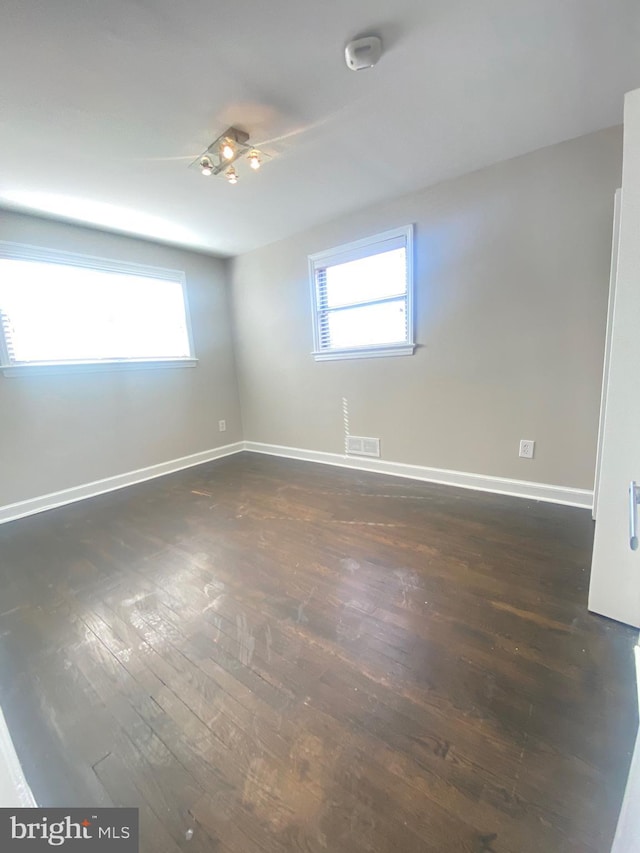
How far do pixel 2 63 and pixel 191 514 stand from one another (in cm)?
252

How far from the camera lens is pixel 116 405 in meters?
3.30

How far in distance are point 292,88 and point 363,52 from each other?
0.37m

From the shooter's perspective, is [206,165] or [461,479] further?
[461,479]

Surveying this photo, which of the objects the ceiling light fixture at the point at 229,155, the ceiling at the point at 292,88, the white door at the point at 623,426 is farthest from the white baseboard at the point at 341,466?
the ceiling light fixture at the point at 229,155

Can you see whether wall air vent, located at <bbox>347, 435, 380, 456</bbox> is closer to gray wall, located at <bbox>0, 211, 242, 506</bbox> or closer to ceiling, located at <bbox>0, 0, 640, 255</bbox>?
gray wall, located at <bbox>0, 211, 242, 506</bbox>

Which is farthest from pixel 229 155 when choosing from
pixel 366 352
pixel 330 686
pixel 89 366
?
pixel 330 686

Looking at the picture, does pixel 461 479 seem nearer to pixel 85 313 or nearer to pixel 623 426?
pixel 623 426

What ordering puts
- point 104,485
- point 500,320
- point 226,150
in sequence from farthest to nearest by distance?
point 104,485
point 500,320
point 226,150

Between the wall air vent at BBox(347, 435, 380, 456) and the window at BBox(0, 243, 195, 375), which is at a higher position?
the window at BBox(0, 243, 195, 375)

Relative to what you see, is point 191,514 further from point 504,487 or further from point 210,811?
point 504,487

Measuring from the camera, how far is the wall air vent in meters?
3.29

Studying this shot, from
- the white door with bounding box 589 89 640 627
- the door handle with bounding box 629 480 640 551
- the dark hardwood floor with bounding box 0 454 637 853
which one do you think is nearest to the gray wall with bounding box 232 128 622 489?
the dark hardwood floor with bounding box 0 454 637 853

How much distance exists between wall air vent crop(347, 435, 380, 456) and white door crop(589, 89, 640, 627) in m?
2.03

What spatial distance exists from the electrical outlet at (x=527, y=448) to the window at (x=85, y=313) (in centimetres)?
343
